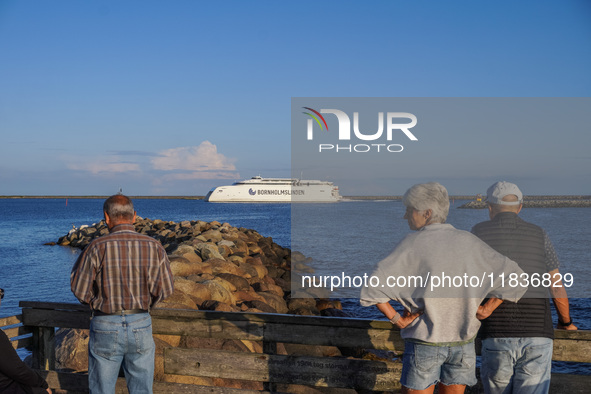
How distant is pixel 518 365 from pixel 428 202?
978 mm

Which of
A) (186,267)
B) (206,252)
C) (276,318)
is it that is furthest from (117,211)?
(206,252)

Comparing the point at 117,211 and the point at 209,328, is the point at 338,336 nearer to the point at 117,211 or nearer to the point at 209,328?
the point at 209,328

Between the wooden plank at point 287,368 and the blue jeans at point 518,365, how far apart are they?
0.79 metres

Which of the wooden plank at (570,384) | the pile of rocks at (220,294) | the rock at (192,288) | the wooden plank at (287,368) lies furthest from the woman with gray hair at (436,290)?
the rock at (192,288)

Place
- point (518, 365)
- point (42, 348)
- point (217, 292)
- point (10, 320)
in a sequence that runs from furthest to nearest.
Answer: point (217, 292) < point (42, 348) < point (10, 320) < point (518, 365)

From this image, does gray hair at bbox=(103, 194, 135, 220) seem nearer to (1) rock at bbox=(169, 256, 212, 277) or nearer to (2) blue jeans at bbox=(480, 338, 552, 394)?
(2) blue jeans at bbox=(480, 338, 552, 394)

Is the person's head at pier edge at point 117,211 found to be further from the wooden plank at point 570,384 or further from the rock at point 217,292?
the rock at point 217,292

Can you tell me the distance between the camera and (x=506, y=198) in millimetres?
2811

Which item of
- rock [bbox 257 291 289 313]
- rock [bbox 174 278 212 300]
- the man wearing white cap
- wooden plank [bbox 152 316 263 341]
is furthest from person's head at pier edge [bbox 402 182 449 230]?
rock [bbox 257 291 289 313]

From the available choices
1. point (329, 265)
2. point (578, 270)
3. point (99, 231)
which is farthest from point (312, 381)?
point (99, 231)

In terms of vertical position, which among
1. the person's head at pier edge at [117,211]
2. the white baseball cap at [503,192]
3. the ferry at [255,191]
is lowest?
the person's head at pier edge at [117,211]

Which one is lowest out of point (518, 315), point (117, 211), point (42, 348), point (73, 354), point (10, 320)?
point (73, 354)

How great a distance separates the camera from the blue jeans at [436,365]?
258 cm

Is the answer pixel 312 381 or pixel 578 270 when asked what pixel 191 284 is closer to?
pixel 312 381
